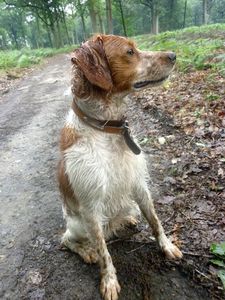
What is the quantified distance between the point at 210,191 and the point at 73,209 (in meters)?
1.75

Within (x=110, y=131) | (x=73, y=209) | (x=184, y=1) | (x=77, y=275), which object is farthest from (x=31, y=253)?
(x=184, y=1)

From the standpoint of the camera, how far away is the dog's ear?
2.58 meters

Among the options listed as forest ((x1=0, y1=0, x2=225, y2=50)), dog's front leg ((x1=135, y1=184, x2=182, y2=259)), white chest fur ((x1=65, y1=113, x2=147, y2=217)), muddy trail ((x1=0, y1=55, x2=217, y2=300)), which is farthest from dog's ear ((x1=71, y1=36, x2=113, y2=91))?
forest ((x1=0, y1=0, x2=225, y2=50))

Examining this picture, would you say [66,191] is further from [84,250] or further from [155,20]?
[155,20]

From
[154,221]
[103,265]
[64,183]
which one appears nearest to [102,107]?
[64,183]

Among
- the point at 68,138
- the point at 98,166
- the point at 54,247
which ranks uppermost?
the point at 68,138

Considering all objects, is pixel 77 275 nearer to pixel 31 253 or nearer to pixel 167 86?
pixel 31 253

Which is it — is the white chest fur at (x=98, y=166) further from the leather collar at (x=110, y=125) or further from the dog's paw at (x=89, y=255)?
the dog's paw at (x=89, y=255)

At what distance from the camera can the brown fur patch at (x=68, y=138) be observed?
2789 millimetres

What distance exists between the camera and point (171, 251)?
3.22m

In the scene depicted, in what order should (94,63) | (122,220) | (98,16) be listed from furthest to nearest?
(98,16) < (122,220) < (94,63)

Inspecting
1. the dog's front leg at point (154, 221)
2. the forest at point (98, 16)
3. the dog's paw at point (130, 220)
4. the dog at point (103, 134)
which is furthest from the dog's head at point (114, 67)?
the forest at point (98, 16)

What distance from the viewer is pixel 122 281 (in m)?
3.07

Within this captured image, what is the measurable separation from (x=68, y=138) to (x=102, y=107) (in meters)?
0.39
